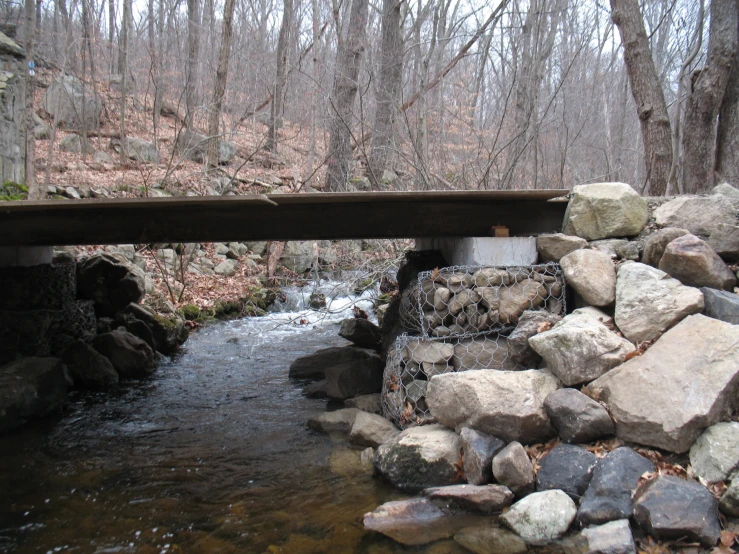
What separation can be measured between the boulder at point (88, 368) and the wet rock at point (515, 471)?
5.95m

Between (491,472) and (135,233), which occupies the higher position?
(135,233)

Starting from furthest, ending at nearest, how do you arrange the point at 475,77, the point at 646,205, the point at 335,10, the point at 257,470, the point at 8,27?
the point at 8,27, the point at 475,77, the point at 335,10, the point at 646,205, the point at 257,470

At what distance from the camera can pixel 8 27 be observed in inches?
671

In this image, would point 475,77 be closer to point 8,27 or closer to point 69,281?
point 69,281

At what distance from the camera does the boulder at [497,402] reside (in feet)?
14.7

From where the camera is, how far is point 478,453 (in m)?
4.38

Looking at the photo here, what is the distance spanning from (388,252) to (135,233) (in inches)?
213

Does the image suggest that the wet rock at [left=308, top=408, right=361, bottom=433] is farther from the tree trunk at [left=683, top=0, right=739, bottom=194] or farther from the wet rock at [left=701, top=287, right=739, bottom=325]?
the tree trunk at [left=683, top=0, right=739, bottom=194]

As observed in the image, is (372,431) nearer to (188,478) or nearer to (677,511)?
(188,478)

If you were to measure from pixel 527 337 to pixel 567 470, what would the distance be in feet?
4.39

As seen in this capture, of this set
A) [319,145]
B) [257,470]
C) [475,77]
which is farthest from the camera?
[319,145]

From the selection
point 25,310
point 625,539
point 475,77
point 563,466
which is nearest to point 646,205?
point 563,466

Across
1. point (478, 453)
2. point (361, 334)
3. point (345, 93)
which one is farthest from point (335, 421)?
point (345, 93)

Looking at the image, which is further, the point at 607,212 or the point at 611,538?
the point at 607,212
